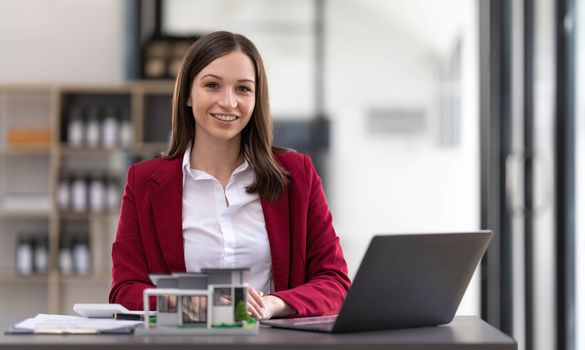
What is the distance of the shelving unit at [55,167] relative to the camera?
19.2 ft

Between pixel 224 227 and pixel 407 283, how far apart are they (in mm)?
657

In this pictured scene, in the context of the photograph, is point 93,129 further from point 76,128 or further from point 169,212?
point 169,212

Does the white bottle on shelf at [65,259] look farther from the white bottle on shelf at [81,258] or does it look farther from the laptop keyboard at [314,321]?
the laptop keyboard at [314,321]

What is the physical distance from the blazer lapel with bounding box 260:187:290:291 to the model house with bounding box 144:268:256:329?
0.57 meters

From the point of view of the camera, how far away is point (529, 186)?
15.6 feet

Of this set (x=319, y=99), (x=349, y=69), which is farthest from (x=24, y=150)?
(x=349, y=69)

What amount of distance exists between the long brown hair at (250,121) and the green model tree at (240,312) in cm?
→ 62

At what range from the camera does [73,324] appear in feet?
5.55

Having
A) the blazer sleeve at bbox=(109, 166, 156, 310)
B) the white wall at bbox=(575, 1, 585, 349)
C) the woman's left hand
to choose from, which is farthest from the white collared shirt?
the white wall at bbox=(575, 1, 585, 349)

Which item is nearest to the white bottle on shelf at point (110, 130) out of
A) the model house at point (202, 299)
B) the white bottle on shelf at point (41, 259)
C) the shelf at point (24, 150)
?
the shelf at point (24, 150)

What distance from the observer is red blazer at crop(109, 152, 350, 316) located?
2.16 m

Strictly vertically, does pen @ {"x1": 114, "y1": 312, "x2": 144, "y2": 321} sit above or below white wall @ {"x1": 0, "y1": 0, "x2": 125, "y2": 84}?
below

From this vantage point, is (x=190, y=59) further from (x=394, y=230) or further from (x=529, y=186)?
(x=394, y=230)

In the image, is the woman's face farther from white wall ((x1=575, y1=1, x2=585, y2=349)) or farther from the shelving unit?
the shelving unit
